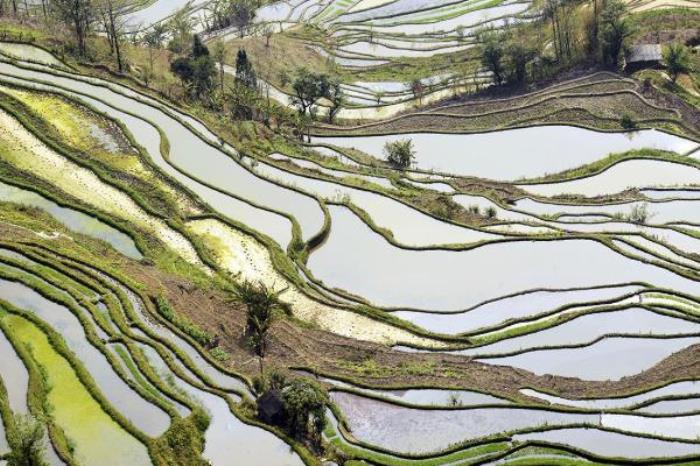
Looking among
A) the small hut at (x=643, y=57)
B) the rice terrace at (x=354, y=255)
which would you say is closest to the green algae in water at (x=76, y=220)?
the rice terrace at (x=354, y=255)

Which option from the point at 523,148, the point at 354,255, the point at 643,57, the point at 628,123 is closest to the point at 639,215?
the point at 523,148

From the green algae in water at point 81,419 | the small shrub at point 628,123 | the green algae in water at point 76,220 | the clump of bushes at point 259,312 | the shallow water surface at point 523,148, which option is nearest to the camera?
the green algae in water at point 81,419

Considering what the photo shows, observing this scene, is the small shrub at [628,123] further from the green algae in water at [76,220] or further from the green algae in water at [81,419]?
the green algae in water at [81,419]

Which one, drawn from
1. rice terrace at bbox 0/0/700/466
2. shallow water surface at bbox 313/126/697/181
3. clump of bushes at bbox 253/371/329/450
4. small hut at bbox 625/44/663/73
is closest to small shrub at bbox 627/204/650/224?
rice terrace at bbox 0/0/700/466

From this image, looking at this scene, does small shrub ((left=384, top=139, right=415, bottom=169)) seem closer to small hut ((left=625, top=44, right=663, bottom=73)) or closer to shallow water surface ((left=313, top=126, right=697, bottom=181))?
shallow water surface ((left=313, top=126, right=697, bottom=181))

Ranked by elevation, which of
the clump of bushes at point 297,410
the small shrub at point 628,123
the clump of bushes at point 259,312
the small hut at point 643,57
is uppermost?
the small hut at point 643,57

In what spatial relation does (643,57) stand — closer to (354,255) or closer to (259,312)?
(354,255)
